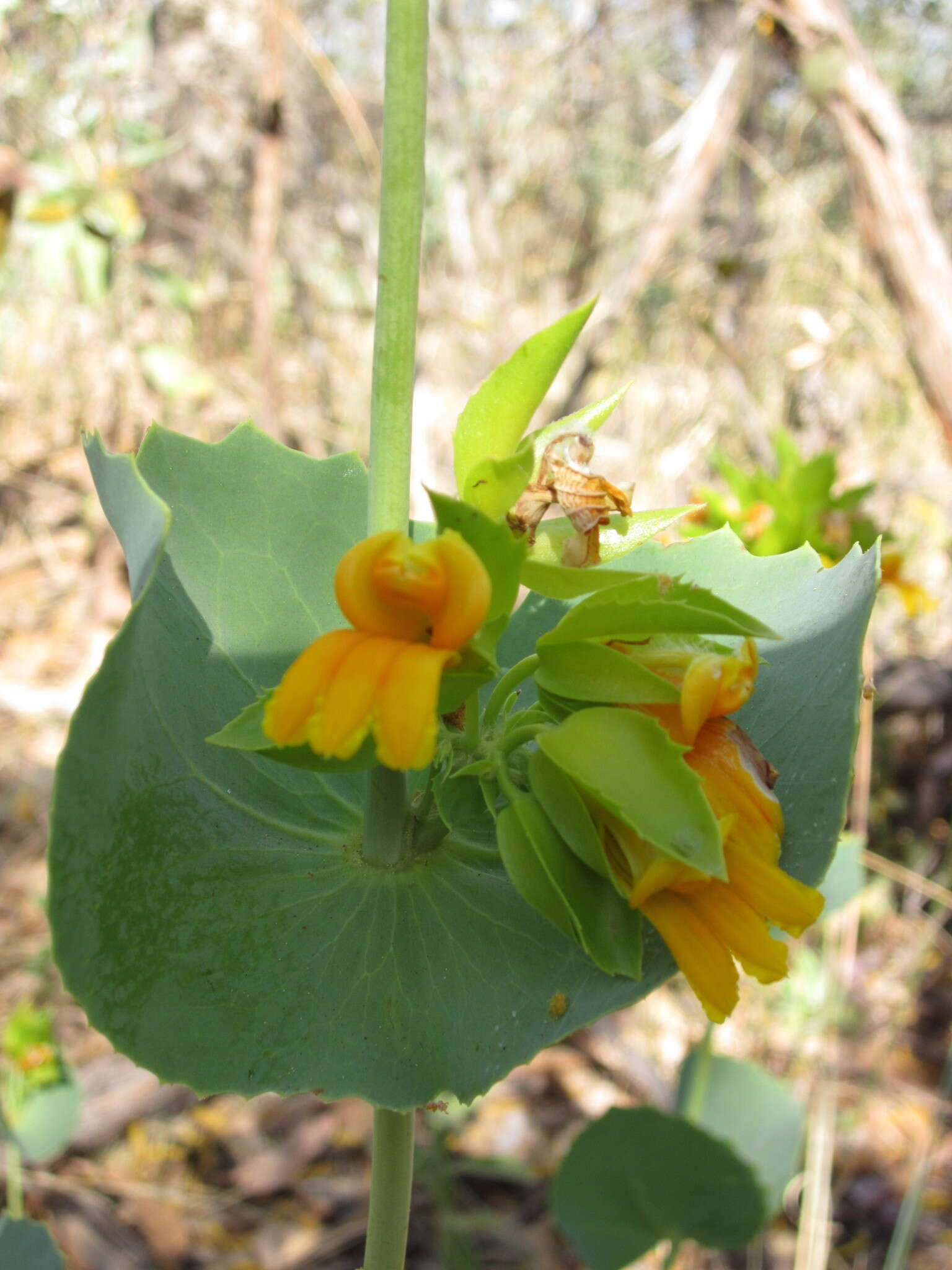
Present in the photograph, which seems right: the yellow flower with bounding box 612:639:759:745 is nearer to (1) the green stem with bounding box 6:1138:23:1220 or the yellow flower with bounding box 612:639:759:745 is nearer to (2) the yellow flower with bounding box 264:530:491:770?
(2) the yellow flower with bounding box 264:530:491:770

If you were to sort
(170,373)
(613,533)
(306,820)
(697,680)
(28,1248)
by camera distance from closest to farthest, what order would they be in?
(697,680)
(613,533)
(306,820)
(28,1248)
(170,373)

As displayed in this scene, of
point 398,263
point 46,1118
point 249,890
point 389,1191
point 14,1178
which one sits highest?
point 398,263

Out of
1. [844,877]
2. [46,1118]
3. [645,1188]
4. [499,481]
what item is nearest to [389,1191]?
[499,481]

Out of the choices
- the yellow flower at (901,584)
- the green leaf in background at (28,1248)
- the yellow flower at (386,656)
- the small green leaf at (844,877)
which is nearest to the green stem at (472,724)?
the yellow flower at (386,656)

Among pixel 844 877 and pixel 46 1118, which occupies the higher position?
pixel 844 877

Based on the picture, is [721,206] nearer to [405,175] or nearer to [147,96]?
[147,96]

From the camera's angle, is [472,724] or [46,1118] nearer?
[472,724]

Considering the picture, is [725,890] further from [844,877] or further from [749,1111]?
[749,1111]

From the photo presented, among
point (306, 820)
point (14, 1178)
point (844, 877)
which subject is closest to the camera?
point (306, 820)
